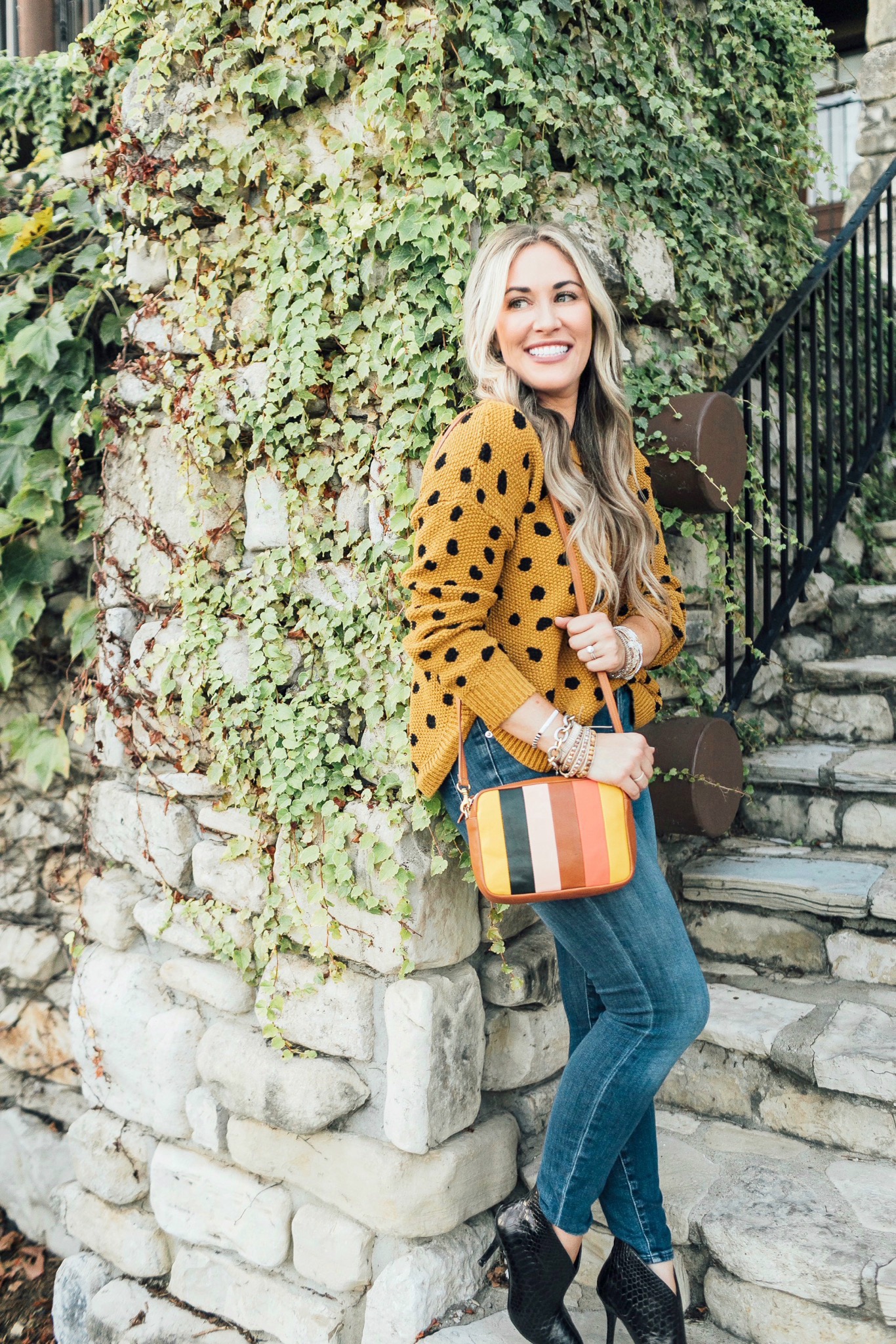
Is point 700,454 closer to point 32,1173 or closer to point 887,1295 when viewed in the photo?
point 887,1295

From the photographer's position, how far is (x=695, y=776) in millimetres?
2242

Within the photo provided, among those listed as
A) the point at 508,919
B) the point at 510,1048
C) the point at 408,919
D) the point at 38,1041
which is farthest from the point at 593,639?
the point at 38,1041

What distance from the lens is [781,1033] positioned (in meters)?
2.09

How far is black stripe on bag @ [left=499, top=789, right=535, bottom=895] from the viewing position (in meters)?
1.48

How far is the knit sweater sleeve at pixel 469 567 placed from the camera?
1.48 meters

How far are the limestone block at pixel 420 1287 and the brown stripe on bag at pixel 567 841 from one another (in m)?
0.97

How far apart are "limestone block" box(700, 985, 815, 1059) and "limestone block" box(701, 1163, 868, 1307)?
0.24 metres

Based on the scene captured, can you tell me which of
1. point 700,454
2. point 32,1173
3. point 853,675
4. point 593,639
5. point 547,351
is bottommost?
point 32,1173

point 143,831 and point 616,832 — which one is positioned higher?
point 616,832

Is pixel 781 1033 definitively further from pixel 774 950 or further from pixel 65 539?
pixel 65 539

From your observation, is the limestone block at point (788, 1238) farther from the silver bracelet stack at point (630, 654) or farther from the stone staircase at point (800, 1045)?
the silver bracelet stack at point (630, 654)

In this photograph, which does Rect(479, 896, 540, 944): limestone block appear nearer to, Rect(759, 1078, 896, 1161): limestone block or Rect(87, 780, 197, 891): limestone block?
Rect(759, 1078, 896, 1161): limestone block

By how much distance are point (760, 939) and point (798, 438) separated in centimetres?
143

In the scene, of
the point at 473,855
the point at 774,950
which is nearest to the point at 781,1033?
the point at 774,950
